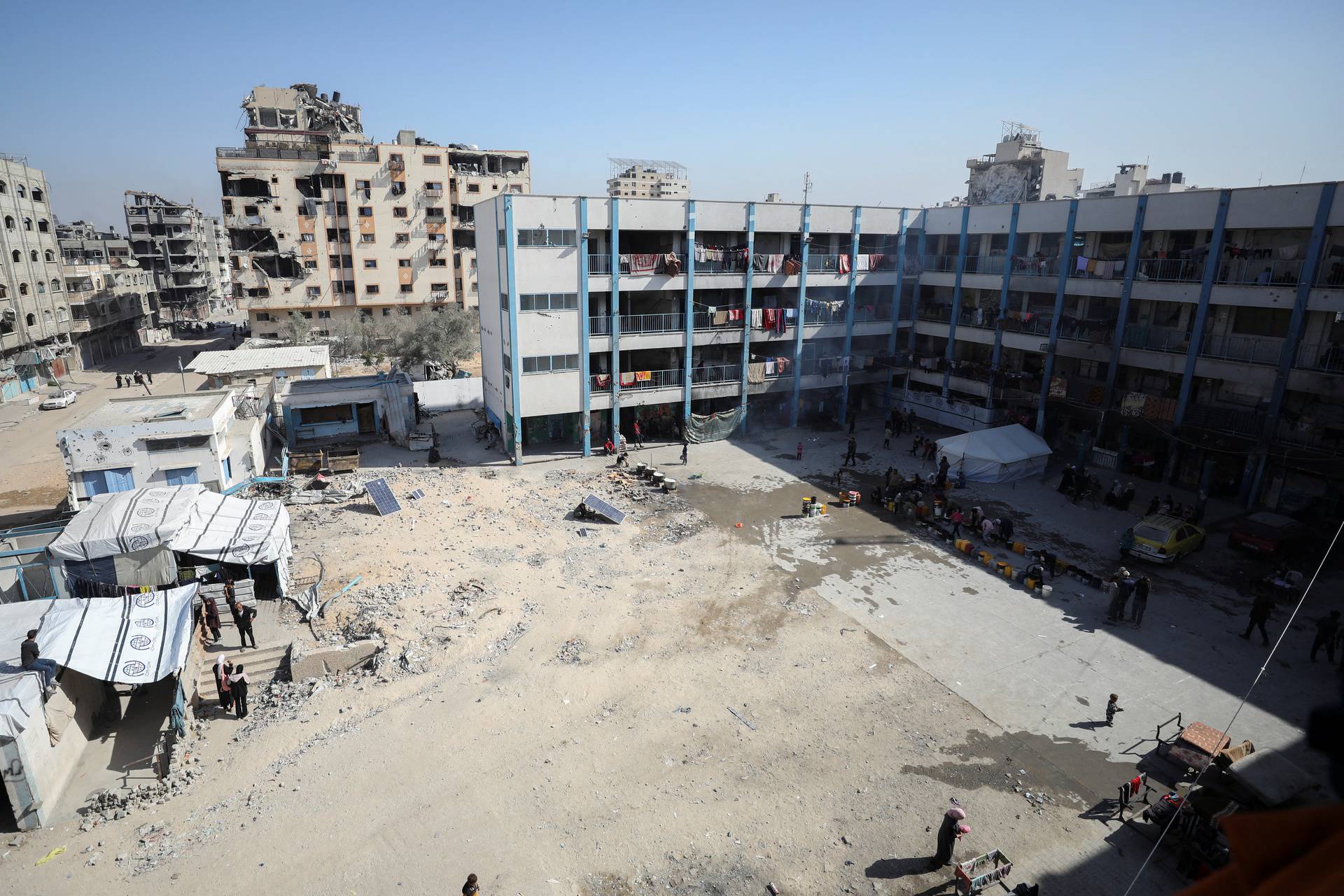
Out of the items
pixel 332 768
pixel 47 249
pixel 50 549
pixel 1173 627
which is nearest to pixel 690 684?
pixel 332 768

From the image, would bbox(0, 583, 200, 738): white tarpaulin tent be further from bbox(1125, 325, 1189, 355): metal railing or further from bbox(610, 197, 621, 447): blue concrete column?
bbox(1125, 325, 1189, 355): metal railing

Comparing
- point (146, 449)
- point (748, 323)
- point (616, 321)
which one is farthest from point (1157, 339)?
point (146, 449)

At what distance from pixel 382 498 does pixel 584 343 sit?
11.1 meters

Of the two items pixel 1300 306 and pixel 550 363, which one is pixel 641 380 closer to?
pixel 550 363

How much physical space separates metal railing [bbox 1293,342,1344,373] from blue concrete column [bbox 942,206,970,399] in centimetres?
1439

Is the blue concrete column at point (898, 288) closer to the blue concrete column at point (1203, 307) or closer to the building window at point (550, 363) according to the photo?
the blue concrete column at point (1203, 307)

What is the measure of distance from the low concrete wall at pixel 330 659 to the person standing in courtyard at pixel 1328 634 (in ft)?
76.0

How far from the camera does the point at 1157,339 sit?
1164 inches

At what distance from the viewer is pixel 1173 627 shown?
64.0 feet

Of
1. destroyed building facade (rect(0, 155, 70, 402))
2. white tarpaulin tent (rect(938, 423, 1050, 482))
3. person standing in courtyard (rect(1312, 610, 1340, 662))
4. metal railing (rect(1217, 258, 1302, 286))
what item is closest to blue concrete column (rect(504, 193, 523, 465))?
white tarpaulin tent (rect(938, 423, 1050, 482))

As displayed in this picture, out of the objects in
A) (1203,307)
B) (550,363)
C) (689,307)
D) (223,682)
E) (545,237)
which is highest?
(545,237)

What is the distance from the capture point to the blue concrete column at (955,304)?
122 ft

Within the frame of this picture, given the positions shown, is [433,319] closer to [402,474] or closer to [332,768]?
[402,474]

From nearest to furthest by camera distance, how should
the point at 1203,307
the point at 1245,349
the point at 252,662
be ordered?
the point at 252,662 → the point at 1245,349 → the point at 1203,307
